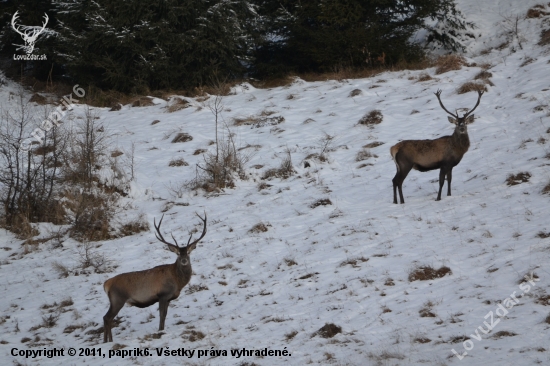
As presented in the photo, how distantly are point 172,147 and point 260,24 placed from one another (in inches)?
296

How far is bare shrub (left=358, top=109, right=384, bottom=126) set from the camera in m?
16.1

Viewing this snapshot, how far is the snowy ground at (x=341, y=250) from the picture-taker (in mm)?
6930

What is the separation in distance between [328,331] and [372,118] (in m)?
9.90

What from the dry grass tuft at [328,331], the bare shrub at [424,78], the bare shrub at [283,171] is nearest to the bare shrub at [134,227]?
the bare shrub at [283,171]

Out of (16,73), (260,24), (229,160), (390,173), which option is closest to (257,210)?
(229,160)

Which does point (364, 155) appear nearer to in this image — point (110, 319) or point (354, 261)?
point (354, 261)

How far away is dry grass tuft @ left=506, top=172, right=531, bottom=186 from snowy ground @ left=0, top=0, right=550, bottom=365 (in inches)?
6.1

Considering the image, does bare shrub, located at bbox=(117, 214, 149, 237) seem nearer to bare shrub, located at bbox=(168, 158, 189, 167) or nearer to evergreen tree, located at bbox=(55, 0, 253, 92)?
bare shrub, located at bbox=(168, 158, 189, 167)

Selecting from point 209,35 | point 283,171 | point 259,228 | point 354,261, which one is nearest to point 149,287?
point 354,261

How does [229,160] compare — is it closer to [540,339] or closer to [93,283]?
[93,283]

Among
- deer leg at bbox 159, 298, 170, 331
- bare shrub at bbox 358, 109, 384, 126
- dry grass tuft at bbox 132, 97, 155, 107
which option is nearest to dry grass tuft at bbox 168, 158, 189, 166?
bare shrub at bbox 358, 109, 384, 126

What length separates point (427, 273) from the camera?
8211 millimetres

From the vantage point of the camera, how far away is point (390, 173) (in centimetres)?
1319

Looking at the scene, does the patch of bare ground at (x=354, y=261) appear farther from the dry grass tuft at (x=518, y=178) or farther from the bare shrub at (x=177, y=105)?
the bare shrub at (x=177, y=105)
